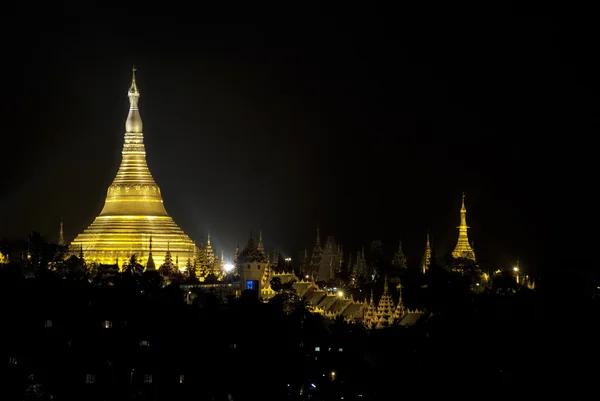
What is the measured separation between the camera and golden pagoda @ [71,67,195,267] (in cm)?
7738

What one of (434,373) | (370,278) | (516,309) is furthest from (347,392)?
(370,278)

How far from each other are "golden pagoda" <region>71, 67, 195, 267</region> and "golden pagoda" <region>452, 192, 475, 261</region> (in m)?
17.6

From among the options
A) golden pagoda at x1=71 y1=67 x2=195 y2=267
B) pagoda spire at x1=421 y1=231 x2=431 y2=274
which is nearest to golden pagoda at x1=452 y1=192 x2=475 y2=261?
pagoda spire at x1=421 y1=231 x2=431 y2=274

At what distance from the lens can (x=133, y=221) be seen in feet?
258

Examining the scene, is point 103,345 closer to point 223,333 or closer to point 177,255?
point 223,333

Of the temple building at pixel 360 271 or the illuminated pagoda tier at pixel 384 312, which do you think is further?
the temple building at pixel 360 271

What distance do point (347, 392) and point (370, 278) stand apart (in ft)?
127

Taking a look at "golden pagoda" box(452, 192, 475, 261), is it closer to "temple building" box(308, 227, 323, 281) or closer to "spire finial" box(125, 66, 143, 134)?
"temple building" box(308, 227, 323, 281)

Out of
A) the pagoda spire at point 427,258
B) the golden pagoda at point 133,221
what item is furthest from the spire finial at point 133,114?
the pagoda spire at point 427,258

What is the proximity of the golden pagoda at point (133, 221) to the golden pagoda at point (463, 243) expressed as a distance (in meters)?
17.6

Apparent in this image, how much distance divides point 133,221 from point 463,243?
20672 mm

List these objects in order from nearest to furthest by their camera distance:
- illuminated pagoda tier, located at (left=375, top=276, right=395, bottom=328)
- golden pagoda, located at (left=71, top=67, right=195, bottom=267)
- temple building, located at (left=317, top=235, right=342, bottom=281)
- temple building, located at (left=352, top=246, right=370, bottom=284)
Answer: illuminated pagoda tier, located at (left=375, top=276, right=395, bottom=328)
golden pagoda, located at (left=71, top=67, right=195, bottom=267)
temple building, located at (left=352, top=246, right=370, bottom=284)
temple building, located at (left=317, top=235, right=342, bottom=281)

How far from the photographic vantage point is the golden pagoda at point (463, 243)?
9350 cm

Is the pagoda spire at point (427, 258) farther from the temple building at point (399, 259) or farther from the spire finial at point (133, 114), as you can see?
the spire finial at point (133, 114)
